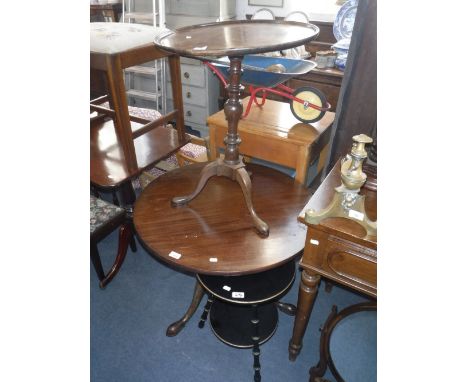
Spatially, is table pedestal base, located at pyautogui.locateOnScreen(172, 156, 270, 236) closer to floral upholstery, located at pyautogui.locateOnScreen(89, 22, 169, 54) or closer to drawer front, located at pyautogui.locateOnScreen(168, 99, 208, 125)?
floral upholstery, located at pyautogui.locateOnScreen(89, 22, 169, 54)

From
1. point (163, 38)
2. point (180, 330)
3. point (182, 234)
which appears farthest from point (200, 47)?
point (180, 330)

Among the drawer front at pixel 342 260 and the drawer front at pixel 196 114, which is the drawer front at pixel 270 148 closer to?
the drawer front at pixel 342 260

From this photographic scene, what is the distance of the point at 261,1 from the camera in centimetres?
316

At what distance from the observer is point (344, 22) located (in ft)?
8.94

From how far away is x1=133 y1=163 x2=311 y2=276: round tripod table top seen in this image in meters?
1.12

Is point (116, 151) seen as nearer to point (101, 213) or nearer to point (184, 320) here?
point (101, 213)

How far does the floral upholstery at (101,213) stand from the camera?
172 cm

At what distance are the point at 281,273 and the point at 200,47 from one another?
3.10 ft

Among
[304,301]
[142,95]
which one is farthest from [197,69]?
[304,301]

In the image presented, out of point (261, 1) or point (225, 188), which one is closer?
point (225, 188)

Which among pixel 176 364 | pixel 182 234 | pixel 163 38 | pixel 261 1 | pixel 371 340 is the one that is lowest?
pixel 176 364

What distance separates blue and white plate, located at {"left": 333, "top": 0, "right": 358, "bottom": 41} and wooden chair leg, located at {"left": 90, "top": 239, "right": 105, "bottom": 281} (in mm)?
2475

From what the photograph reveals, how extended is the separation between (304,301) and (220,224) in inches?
17.3

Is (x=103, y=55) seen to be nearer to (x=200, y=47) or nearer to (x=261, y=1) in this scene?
(x=200, y=47)
